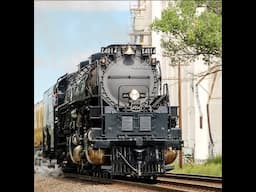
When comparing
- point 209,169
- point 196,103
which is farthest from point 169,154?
point 196,103

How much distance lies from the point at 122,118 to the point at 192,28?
7.42m

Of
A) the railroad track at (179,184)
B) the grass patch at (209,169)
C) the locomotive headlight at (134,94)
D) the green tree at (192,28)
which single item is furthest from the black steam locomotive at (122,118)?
the green tree at (192,28)

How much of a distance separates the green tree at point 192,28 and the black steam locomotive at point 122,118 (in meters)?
4.96

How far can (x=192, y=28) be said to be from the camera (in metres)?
19.7

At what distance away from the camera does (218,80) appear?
86.9 ft

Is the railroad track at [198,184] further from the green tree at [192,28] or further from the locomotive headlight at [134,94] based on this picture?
the green tree at [192,28]

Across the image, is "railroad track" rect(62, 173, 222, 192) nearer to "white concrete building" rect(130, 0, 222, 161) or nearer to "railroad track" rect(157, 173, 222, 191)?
"railroad track" rect(157, 173, 222, 191)

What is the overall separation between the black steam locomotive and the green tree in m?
4.96

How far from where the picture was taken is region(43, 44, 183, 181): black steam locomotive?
13047mm

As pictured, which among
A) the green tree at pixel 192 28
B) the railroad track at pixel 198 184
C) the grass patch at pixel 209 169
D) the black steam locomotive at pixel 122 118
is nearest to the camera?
the railroad track at pixel 198 184

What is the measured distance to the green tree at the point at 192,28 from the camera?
62.6ft

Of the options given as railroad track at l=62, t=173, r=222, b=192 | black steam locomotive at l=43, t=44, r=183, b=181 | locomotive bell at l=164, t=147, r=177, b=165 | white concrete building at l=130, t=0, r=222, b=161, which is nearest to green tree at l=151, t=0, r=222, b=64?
white concrete building at l=130, t=0, r=222, b=161
